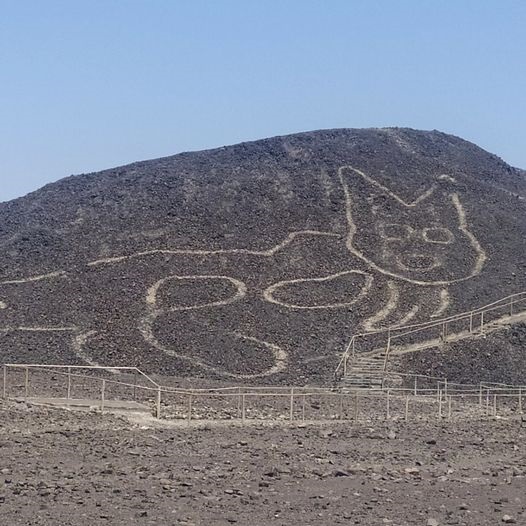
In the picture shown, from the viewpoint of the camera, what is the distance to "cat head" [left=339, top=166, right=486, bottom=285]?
52.2 meters

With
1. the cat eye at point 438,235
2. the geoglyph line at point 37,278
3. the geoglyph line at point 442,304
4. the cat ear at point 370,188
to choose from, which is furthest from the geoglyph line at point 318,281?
the geoglyph line at point 37,278

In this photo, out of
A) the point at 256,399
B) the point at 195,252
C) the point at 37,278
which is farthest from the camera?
the point at 195,252

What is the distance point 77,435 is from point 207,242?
3038 centimetres

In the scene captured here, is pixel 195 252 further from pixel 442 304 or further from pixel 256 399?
pixel 256 399

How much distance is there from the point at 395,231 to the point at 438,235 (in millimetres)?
2037

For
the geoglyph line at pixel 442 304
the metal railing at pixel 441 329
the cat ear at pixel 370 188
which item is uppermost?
the cat ear at pixel 370 188

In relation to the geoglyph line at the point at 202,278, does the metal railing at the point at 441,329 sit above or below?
below

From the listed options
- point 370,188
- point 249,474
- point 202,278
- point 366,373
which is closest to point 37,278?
point 202,278

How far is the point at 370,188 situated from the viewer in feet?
194

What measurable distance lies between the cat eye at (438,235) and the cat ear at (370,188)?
2.52m

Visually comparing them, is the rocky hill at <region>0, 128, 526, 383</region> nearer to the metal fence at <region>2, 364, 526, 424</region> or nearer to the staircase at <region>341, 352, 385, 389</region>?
the staircase at <region>341, 352, 385, 389</region>

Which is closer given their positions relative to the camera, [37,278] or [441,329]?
[441,329]

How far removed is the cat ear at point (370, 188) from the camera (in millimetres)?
58312

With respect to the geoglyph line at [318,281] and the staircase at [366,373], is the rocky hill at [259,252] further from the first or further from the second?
the staircase at [366,373]
